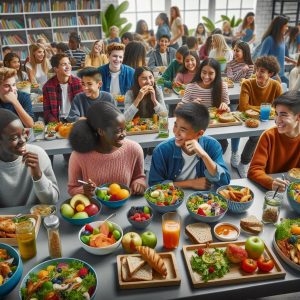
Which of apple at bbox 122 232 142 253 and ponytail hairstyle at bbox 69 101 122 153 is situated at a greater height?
ponytail hairstyle at bbox 69 101 122 153

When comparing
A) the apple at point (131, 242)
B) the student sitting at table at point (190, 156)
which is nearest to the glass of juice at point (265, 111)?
the student sitting at table at point (190, 156)

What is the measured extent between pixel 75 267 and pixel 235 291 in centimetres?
63

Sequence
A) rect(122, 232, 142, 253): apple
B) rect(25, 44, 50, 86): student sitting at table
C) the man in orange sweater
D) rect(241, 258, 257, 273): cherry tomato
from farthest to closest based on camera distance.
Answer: rect(25, 44, 50, 86): student sitting at table, the man in orange sweater, rect(122, 232, 142, 253): apple, rect(241, 258, 257, 273): cherry tomato

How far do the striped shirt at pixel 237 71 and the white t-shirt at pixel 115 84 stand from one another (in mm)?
1531

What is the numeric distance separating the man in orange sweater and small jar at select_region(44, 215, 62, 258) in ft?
3.80

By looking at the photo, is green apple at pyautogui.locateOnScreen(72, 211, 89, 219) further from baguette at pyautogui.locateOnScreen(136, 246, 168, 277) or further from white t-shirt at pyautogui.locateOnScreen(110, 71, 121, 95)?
white t-shirt at pyautogui.locateOnScreen(110, 71, 121, 95)

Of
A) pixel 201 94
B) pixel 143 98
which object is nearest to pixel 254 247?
pixel 143 98

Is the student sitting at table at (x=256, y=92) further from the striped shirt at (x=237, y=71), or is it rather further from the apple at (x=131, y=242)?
the apple at (x=131, y=242)

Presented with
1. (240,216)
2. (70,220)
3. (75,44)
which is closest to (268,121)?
(240,216)

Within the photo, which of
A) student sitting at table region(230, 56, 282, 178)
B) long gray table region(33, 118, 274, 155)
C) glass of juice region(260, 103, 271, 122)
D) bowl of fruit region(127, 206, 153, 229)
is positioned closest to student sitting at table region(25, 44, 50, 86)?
long gray table region(33, 118, 274, 155)

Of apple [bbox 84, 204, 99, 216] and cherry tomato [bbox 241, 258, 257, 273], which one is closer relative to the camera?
cherry tomato [bbox 241, 258, 257, 273]

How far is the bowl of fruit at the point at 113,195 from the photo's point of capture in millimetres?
1825

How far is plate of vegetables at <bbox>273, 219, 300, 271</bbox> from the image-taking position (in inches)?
57.0

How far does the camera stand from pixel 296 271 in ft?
4.70
